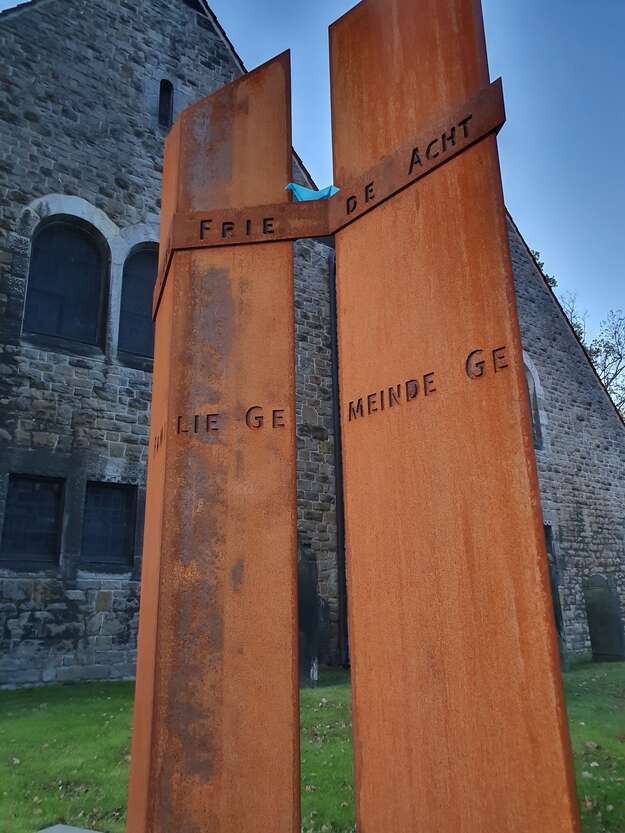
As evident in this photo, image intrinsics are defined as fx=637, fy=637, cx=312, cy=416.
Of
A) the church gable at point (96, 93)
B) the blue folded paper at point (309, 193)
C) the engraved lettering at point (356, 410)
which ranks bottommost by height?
the engraved lettering at point (356, 410)

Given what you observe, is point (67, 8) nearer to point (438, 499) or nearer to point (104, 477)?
point (104, 477)

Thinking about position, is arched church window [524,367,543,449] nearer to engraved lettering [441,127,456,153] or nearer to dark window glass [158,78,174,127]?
dark window glass [158,78,174,127]

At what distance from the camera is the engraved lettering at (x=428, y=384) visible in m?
2.20

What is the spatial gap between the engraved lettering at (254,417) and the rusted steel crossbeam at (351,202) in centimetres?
77

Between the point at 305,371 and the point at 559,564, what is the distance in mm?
7163

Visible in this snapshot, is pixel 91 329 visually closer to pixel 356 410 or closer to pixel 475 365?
pixel 356 410

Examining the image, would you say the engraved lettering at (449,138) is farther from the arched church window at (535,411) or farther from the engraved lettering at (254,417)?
the arched church window at (535,411)

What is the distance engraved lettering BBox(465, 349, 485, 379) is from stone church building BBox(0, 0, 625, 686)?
6.39 meters

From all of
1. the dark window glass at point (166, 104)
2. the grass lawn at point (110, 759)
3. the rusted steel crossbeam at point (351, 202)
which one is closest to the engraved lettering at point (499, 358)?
the rusted steel crossbeam at point (351, 202)

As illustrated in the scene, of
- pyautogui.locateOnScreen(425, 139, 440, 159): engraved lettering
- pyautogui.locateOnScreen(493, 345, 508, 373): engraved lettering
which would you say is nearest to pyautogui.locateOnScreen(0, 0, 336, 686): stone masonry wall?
pyautogui.locateOnScreen(425, 139, 440, 159): engraved lettering

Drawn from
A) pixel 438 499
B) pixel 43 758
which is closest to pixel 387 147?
pixel 438 499

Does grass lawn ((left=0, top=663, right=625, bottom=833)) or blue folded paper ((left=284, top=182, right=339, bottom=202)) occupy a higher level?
blue folded paper ((left=284, top=182, right=339, bottom=202))

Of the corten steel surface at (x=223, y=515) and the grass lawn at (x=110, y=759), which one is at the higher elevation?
the corten steel surface at (x=223, y=515)

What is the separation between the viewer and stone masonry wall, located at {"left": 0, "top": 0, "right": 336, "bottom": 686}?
769cm
